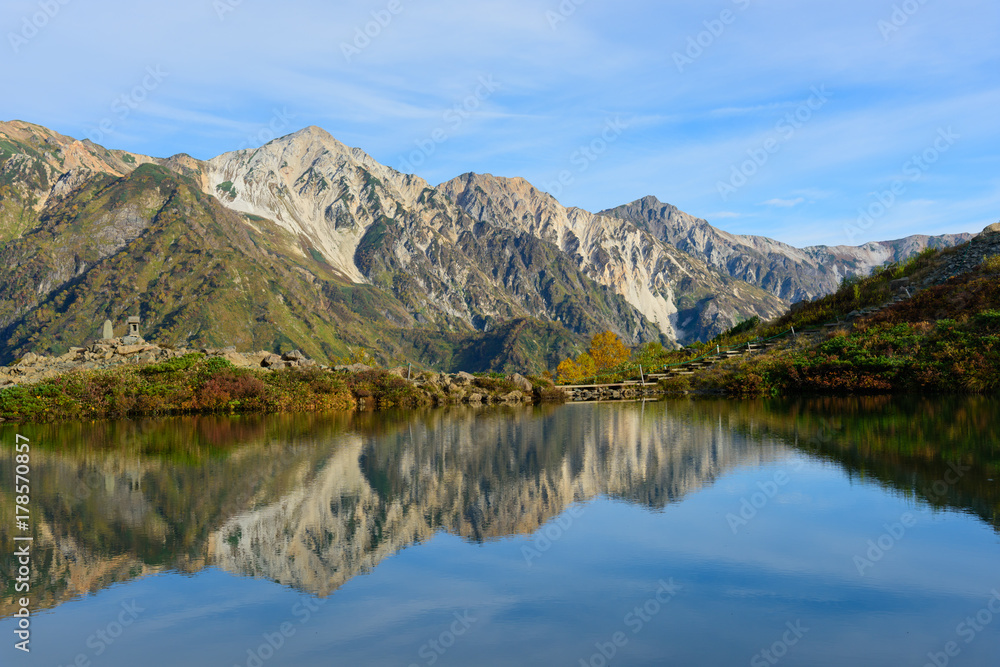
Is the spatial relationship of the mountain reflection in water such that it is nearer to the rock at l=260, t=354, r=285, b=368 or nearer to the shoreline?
the shoreline

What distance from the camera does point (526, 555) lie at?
12352 mm

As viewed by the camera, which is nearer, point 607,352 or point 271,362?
point 271,362

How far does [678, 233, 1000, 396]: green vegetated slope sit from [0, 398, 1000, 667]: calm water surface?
1687 cm

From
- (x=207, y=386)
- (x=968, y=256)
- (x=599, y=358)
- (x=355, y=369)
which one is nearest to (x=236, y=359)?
(x=207, y=386)

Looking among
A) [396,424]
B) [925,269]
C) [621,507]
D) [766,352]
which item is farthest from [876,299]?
[621,507]

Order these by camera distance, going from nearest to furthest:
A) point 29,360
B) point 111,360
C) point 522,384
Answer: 1. point 111,360
2. point 29,360
3. point 522,384

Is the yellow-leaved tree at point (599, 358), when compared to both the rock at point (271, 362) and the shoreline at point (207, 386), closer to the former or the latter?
the shoreline at point (207, 386)

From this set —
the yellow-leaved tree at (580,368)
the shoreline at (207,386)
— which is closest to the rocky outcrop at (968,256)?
the shoreline at (207,386)

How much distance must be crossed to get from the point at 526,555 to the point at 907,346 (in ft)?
116

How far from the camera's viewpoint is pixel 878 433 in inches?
914

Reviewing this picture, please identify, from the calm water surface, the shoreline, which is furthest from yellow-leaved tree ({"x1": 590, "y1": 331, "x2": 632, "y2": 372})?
the calm water surface

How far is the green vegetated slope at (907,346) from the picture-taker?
37.6 m

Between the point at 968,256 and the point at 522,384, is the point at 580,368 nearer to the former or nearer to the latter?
the point at 522,384

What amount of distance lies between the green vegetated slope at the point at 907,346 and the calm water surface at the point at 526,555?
1687 cm
